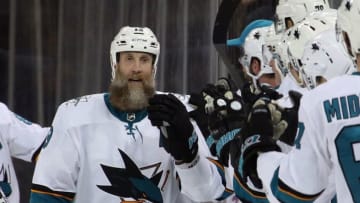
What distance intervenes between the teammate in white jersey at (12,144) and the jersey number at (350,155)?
217 centimetres

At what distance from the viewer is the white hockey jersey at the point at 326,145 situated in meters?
2.46

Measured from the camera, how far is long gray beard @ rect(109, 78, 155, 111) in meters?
3.93

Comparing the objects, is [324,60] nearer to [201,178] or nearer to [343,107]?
[343,107]

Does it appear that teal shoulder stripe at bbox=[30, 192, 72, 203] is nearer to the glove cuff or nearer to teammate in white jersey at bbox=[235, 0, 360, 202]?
the glove cuff

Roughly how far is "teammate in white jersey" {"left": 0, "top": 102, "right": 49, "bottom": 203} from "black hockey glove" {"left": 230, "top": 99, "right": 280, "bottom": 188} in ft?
5.94

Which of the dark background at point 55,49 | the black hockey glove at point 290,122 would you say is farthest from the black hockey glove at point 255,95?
the dark background at point 55,49

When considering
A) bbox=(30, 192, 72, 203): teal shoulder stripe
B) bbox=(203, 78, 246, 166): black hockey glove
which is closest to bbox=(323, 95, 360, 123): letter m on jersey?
bbox=(203, 78, 246, 166): black hockey glove

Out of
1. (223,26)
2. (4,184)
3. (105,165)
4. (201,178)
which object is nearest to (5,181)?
(4,184)

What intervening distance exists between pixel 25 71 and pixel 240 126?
3616mm

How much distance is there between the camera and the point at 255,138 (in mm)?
2697

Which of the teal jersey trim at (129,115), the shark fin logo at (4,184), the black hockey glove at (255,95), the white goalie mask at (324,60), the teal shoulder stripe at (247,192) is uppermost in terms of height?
the white goalie mask at (324,60)

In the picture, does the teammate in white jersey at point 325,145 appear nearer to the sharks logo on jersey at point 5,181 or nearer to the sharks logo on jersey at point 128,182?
the sharks logo on jersey at point 128,182

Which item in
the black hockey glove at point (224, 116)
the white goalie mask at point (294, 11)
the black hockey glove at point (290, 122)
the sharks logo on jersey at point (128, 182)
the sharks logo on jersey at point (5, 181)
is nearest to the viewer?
the black hockey glove at point (290, 122)

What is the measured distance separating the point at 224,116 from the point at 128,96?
2.98 ft
